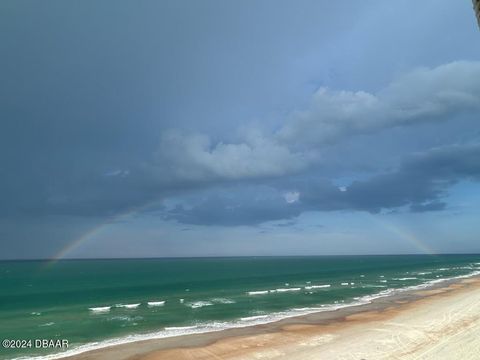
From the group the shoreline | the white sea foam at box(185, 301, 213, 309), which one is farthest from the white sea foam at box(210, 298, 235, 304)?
the shoreline

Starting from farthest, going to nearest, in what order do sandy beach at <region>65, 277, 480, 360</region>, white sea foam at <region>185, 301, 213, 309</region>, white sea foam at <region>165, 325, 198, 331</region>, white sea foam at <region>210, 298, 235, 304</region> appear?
white sea foam at <region>210, 298, 235, 304</region>, white sea foam at <region>185, 301, 213, 309</region>, white sea foam at <region>165, 325, 198, 331</region>, sandy beach at <region>65, 277, 480, 360</region>

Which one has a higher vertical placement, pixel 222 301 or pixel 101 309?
pixel 101 309

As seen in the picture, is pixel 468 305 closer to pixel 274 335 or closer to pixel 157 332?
pixel 274 335

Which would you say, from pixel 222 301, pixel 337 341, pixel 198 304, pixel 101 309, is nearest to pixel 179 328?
pixel 337 341

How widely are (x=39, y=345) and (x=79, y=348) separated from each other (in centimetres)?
411

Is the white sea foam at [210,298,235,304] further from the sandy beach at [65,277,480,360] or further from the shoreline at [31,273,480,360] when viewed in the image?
the sandy beach at [65,277,480,360]

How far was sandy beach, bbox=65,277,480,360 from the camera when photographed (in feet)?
77.7

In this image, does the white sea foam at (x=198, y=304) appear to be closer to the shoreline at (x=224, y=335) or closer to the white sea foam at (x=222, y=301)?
the white sea foam at (x=222, y=301)

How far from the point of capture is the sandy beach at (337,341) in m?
23.7

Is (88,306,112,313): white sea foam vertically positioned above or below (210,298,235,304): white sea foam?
above

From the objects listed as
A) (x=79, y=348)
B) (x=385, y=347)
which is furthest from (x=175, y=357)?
(x=385, y=347)

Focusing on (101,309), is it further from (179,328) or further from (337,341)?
(337,341)

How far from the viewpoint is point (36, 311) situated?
4853 cm

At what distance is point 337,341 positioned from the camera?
89.5 feet
